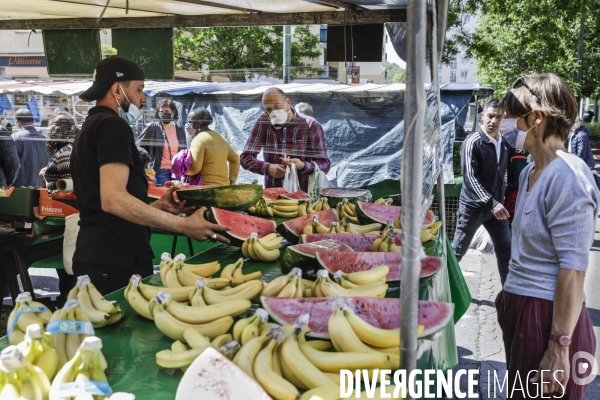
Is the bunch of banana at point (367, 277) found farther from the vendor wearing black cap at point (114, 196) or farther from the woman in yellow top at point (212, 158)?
the woman in yellow top at point (212, 158)

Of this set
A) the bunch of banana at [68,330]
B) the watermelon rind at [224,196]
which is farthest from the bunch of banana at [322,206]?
the bunch of banana at [68,330]

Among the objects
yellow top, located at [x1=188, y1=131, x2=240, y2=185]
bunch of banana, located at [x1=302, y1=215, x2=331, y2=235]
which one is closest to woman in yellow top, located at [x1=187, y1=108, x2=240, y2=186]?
yellow top, located at [x1=188, y1=131, x2=240, y2=185]

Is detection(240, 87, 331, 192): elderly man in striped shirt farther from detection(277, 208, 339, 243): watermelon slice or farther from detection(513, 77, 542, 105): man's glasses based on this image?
detection(513, 77, 542, 105): man's glasses

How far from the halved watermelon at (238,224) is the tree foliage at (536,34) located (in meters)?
10.5

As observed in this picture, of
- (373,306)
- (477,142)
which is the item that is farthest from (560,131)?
(477,142)

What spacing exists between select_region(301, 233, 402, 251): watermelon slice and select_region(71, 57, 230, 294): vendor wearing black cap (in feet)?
1.83

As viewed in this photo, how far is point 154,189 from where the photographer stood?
17.3 feet

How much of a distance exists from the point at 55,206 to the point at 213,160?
169cm

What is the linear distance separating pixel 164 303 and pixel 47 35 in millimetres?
4964

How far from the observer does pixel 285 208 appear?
479 cm

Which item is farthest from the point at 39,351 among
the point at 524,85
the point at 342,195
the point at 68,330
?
the point at 342,195

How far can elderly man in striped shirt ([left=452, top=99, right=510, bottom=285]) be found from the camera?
577cm

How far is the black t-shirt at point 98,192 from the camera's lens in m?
2.93

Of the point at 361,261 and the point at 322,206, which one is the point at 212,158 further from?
the point at 361,261
